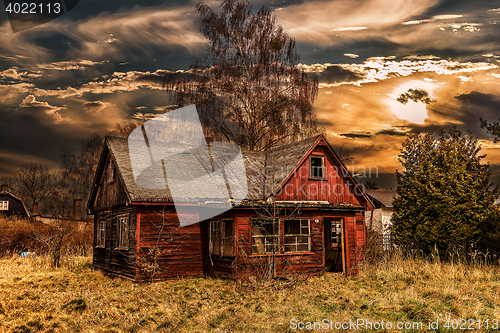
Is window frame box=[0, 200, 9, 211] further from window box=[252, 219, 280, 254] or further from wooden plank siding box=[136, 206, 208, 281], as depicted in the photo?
window box=[252, 219, 280, 254]

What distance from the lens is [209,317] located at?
9773mm

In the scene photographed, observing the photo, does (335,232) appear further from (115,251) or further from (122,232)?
(115,251)

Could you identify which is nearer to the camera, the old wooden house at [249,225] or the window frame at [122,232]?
the old wooden house at [249,225]

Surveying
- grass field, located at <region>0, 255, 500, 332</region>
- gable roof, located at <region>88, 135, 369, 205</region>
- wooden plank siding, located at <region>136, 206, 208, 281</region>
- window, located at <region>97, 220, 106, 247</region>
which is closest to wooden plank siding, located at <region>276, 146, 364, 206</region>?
gable roof, located at <region>88, 135, 369, 205</region>

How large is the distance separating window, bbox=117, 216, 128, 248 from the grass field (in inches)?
65.9

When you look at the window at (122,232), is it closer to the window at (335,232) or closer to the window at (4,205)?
the window at (335,232)

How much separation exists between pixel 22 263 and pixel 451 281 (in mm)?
20850

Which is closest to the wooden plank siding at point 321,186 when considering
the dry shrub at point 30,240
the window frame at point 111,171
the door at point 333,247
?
the door at point 333,247

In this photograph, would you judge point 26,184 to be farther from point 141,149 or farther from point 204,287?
point 204,287

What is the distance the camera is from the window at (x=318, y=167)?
62.9 feet

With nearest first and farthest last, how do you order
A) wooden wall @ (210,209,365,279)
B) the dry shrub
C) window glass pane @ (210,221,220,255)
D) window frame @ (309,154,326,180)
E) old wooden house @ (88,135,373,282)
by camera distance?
wooden wall @ (210,209,365,279), old wooden house @ (88,135,373,282), window glass pane @ (210,221,220,255), window frame @ (309,154,326,180), the dry shrub

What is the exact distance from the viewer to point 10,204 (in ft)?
165

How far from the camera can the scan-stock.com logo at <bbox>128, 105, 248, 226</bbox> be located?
653 inches

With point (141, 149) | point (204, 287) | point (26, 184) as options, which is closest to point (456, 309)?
point (204, 287)
